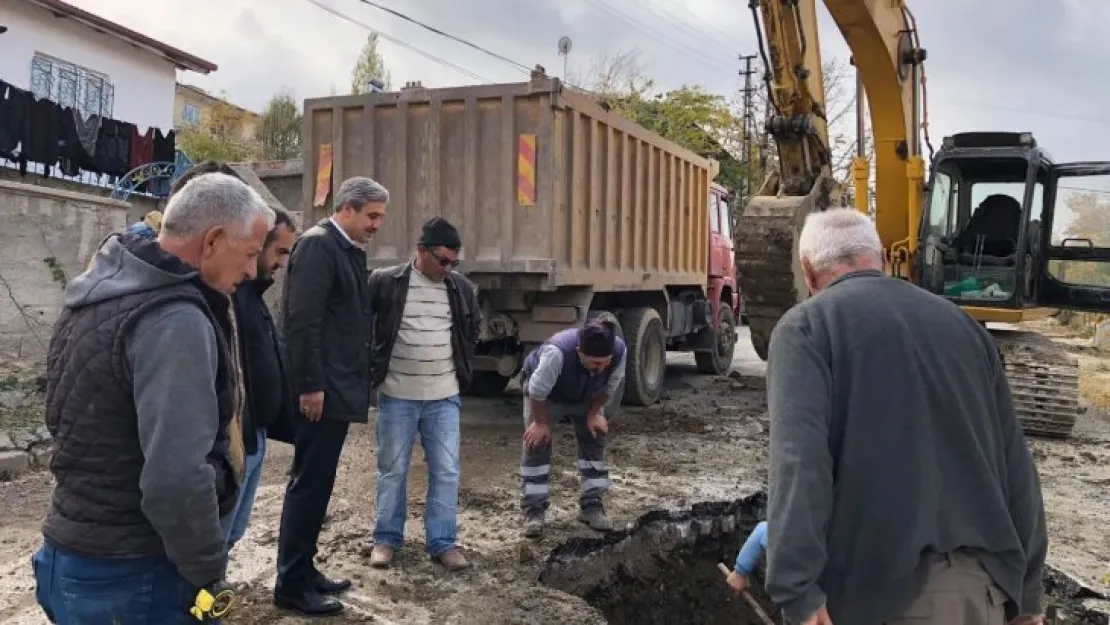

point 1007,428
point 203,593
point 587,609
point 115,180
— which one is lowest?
point 587,609

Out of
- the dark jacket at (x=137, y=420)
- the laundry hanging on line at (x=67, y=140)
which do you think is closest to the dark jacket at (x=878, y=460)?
the dark jacket at (x=137, y=420)

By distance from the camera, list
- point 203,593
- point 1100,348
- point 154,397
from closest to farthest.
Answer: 1. point 154,397
2. point 203,593
3. point 1100,348

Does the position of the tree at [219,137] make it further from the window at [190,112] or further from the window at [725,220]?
the window at [725,220]

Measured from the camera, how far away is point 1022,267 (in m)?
7.81

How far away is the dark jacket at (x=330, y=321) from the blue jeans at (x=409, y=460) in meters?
0.40

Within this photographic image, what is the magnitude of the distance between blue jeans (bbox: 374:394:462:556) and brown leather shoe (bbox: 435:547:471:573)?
0.03 meters

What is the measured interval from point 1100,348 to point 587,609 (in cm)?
1939

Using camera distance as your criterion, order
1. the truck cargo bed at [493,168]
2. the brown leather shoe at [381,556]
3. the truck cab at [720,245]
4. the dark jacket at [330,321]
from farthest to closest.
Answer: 1. the truck cab at [720,245]
2. the truck cargo bed at [493,168]
3. the brown leather shoe at [381,556]
4. the dark jacket at [330,321]

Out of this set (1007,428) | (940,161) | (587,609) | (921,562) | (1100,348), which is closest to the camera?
(921,562)

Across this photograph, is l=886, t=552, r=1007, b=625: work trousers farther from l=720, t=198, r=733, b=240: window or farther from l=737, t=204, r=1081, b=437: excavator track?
l=720, t=198, r=733, b=240: window

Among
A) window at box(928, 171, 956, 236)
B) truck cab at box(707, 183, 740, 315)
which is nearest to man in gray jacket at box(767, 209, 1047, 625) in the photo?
window at box(928, 171, 956, 236)

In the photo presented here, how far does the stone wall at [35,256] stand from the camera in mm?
7609

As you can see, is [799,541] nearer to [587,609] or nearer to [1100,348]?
[587,609]

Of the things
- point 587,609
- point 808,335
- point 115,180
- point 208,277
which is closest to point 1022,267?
point 587,609
